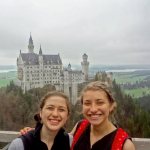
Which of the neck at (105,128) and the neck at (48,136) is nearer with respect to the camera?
the neck at (105,128)

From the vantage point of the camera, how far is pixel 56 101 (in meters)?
2.11

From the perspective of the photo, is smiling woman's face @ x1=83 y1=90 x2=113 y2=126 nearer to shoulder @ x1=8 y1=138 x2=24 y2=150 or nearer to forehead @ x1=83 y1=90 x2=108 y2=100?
forehead @ x1=83 y1=90 x2=108 y2=100

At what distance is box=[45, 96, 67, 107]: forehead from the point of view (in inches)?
82.7

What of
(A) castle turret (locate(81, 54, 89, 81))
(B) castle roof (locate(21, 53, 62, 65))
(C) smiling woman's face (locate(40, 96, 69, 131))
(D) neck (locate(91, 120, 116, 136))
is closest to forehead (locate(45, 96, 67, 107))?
(C) smiling woman's face (locate(40, 96, 69, 131))

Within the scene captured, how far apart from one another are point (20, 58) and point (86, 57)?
11911 mm

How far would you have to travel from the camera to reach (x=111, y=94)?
77.6 inches

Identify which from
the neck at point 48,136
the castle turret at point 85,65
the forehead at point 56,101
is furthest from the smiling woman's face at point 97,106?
the castle turret at point 85,65

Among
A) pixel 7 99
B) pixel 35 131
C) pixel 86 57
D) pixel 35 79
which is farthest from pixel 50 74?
pixel 35 131

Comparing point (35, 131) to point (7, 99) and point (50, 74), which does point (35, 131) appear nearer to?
point (7, 99)

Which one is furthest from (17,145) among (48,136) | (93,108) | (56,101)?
(93,108)

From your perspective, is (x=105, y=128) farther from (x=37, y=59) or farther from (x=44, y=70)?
(x=37, y=59)

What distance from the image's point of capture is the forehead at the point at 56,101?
2.10 metres

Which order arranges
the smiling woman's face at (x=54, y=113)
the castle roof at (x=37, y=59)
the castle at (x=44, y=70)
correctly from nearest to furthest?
the smiling woman's face at (x=54, y=113) < the castle at (x=44, y=70) < the castle roof at (x=37, y=59)

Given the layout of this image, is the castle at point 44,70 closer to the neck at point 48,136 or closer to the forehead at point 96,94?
the neck at point 48,136
